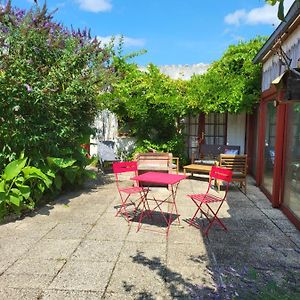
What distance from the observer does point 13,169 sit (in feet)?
17.6

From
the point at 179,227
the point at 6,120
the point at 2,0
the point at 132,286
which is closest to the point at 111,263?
the point at 132,286

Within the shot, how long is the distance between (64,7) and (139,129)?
5.14 m

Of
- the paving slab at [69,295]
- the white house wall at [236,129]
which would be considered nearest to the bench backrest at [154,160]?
the white house wall at [236,129]

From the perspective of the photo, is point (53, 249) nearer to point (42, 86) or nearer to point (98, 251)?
point (98, 251)

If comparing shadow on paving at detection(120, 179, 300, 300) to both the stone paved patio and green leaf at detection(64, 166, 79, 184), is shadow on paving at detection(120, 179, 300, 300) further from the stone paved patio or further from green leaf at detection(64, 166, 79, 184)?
green leaf at detection(64, 166, 79, 184)

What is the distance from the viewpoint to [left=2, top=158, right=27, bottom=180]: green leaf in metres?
5.30

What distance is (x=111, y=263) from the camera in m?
3.71

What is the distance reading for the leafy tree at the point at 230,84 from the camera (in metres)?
9.98

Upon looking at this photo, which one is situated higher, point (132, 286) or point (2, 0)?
point (2, 0)

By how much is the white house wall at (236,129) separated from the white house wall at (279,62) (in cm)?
319

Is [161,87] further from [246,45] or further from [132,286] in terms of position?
[132,286]

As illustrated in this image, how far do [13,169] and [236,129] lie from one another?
8.35m

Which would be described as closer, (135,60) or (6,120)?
(6,120)

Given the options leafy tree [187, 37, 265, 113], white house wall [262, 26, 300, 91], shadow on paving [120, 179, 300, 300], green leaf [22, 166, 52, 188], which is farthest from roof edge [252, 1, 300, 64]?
green leaf [22, 166, 52, 188]
